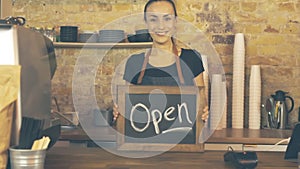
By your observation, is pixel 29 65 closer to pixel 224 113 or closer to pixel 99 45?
pixel 224 113

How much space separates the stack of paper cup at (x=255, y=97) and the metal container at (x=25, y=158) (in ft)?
9.17

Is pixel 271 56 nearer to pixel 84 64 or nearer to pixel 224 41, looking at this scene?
pixel 224 41

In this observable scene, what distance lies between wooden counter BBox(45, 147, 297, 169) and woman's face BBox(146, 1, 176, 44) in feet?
6.32

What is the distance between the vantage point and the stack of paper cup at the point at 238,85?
3.71 metres

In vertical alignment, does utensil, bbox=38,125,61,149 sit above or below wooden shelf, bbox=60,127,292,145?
above

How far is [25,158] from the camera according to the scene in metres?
1.10

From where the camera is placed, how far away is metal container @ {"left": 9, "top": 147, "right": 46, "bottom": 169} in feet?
3.59

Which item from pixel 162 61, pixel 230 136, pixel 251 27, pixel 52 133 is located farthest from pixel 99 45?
pixel 52 133

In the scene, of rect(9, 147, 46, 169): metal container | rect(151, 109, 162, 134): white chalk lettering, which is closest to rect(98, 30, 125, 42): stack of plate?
rect(151, 109, 162, 134): white chalk lettering

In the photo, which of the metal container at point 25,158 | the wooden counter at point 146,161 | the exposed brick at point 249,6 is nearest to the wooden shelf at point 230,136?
the exposed brick at point 249,6

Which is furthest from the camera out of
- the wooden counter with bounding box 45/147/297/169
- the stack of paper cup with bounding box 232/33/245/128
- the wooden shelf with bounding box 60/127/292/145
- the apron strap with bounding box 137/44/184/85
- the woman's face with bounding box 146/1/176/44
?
the stack of paper cup with bounding box 232/33/245/128

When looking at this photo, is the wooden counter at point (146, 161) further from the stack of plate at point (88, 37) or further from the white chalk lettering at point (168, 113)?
the stack of plate at point (88, 37)

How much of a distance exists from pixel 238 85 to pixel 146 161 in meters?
2.40

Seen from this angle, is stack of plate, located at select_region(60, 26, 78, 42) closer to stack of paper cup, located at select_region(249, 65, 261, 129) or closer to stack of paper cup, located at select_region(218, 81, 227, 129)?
stack of paper cup, located at select_region(218, 81, 227, 129)
